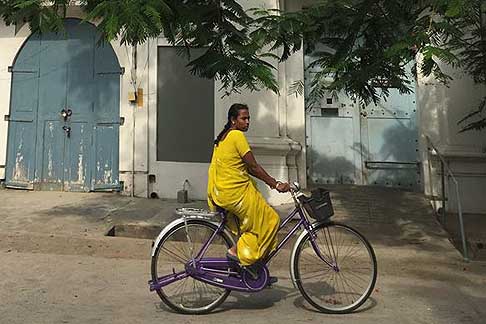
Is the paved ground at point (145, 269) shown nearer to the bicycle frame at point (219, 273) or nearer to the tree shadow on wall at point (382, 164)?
the bicycle frame at point (219, 273)

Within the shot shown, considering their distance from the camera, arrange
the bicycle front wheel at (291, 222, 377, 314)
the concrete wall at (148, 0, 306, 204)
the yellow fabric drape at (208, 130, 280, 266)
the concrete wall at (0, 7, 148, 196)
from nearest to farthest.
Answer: the yellow fabric drape at (208, 130, 280, 266) < the bicycle front wheel at (291, 222, 377, 314) < the concrete wall at (148, 0, 306, 204) < the concrete wall at (0, 7, 148, 196)

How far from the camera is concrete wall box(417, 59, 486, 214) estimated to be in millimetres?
7391

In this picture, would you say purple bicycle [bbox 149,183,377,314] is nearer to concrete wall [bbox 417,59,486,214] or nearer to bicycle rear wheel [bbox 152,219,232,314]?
bicycle rear wheel [bbox 152,219,232,314]

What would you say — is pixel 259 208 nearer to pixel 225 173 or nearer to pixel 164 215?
pixel 225 173

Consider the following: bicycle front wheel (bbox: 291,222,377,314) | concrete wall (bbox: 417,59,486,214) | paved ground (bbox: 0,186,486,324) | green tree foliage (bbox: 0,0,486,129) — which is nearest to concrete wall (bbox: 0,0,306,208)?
paved ground (bbox: 0,186,486,324)

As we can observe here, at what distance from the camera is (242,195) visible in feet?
11.9

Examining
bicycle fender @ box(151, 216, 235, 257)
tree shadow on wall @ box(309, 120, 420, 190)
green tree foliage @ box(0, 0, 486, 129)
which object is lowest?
bicycle fender @ box(151, 216, 235, 257)

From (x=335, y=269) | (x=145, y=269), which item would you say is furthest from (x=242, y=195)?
(x=145, y=269)

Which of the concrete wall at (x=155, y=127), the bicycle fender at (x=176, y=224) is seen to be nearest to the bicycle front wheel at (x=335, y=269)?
the bicycle fender at (x=176, y=224)

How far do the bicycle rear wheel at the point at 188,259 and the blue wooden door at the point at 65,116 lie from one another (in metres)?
5.04

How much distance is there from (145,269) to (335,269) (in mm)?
2152

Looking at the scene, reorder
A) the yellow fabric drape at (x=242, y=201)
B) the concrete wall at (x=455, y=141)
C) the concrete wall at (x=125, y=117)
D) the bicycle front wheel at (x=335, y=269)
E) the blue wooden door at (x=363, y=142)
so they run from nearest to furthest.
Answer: the yellow fabric drape at (x=242, y=201) → the bicycle front wheel at (x=335, y=269) → the concrete wall at (x=455, y=141) → the concrete wall at (x=125, y=117) → the blue wooden door at (x=363, y=142)

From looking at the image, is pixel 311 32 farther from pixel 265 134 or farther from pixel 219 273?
pixel 265 134

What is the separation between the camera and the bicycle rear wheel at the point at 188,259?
12.0ft
